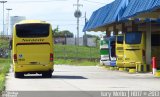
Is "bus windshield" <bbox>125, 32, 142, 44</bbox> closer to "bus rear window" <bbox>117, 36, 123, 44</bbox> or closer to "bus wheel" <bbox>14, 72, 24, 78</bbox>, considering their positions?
"bus rear window" <bbox>117, 36, 123, 44</bbox>

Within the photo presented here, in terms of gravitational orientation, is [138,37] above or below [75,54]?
above

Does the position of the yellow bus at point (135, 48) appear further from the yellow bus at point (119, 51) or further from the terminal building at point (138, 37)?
the yellow bus at point (119, 51)

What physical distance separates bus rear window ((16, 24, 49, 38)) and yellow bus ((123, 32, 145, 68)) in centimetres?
812

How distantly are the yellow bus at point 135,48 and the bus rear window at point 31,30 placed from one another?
8117mm

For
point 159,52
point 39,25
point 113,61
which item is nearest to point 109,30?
point 113,61

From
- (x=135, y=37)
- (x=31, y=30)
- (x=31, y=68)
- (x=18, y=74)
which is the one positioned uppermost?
(x=31, y=30)

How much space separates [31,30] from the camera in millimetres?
31547

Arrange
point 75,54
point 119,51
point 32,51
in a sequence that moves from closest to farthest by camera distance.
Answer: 1. point 32,51
2. point 119,51
3. point 75,54

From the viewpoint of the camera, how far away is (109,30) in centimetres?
6062

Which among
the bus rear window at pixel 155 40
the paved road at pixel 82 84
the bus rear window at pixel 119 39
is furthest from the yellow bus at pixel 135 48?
the paved road at pixel 82 84

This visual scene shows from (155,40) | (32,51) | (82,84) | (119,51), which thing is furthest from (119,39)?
(82,84)

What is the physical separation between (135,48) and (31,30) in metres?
8.74

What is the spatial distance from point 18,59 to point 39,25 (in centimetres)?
232

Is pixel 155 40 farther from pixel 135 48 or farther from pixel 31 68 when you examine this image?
pixel 31 68
